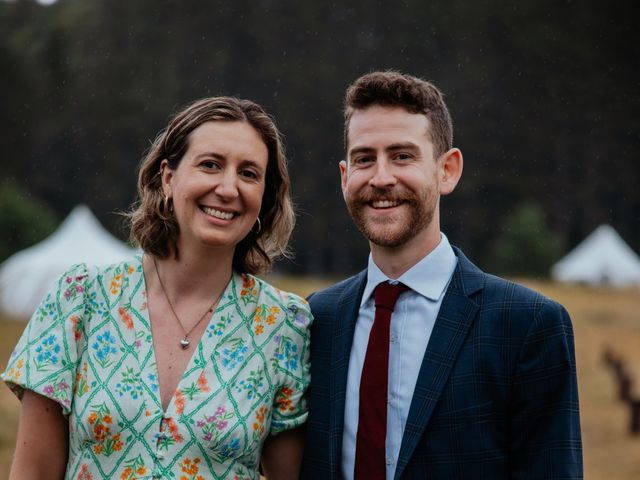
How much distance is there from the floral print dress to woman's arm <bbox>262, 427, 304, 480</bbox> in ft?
0.27

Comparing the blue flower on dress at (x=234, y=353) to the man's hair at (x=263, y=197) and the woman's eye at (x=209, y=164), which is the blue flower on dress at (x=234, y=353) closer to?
the man's hair at (x=263, y=197)

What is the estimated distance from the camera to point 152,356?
289cm

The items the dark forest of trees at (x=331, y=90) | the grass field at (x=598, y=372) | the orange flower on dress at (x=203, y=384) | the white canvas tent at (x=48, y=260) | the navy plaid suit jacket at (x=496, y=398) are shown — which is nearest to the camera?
the navy plaid suit jacket at (x=496, y=398)

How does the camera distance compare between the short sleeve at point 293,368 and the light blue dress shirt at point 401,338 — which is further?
the short sleeve at point 293,368

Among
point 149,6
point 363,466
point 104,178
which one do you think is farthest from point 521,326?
point 149,6

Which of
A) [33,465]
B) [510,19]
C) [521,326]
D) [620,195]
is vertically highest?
[510,19]

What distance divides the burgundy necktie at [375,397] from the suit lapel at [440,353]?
3.2 inches

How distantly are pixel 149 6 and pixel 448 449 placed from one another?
157ft

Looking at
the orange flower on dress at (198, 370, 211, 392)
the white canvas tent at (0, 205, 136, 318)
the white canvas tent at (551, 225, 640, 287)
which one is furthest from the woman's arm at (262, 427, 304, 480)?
the white canvas tent at (551, 225, 640, 287)

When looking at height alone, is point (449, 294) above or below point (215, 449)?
above

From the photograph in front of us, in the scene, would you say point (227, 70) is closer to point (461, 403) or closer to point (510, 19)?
point (510, 19)

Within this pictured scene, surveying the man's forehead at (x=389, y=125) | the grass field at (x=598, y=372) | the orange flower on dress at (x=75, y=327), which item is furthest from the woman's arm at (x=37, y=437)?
the grass field at (x=598, y=372)

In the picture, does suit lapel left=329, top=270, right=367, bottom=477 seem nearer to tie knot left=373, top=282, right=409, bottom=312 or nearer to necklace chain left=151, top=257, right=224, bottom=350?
tie knot left=373, top=282, right=409, bottom=312

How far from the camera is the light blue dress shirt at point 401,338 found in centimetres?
279
